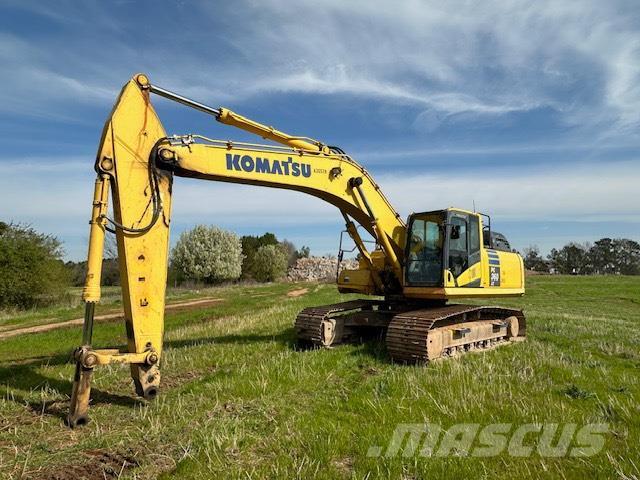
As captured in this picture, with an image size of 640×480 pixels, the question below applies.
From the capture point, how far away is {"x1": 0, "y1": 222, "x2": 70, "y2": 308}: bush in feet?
101

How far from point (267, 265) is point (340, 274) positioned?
64281mm

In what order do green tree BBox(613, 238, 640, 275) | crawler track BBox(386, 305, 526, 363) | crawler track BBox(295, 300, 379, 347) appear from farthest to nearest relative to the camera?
green tree BBox(613, 238, 640, 275)
crawler track BBox(295, 300, 379, 347)
crawler track BBox(386, 305, 526, 363)

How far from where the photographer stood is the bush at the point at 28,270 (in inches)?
1212

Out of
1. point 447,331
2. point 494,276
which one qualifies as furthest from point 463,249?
point 447,331

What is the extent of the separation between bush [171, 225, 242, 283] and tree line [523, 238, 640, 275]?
184 feet

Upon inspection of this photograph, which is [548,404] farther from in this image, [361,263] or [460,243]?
[361,263]

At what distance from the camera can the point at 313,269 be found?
83.4 meters

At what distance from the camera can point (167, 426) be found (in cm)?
576

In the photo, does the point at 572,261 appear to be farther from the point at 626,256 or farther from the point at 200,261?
the point at 200,261

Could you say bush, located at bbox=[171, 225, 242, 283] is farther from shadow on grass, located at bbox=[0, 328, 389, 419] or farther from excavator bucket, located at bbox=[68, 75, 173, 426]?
excavator bucket, located at bbox=[68, 75, 173, 426]

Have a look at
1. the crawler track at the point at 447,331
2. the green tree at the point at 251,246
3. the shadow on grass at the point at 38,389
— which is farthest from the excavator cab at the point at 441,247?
the green tree at the point at 251,246

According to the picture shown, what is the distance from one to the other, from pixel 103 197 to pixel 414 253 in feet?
22.1

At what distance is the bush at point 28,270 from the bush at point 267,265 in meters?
42.5

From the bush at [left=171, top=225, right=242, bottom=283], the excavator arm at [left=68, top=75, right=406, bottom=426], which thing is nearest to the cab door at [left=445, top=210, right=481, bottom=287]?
the excavator arm at [left=68, top=75, right=406, bottom=426]
